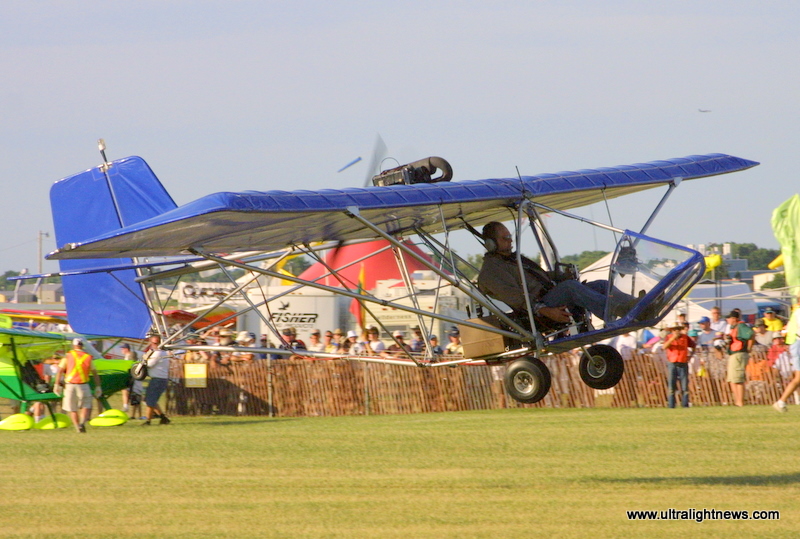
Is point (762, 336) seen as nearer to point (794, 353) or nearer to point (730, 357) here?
point (730, 357)

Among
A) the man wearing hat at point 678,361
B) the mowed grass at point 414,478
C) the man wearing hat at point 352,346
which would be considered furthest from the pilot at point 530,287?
the man wearing hat at point 352,346

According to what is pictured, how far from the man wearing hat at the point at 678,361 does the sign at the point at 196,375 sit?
9491mm

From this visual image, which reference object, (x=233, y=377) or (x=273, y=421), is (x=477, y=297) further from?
(x=233, y=377)

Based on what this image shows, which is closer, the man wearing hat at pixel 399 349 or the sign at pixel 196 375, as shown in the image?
the man wearing hat at pixel 399 349

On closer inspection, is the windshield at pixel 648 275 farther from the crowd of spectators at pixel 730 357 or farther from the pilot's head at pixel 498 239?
the crowd of spectators at pixel 730 357

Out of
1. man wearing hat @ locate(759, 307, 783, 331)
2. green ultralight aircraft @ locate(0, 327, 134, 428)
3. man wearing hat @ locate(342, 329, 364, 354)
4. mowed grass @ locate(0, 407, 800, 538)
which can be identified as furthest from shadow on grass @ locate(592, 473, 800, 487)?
green ultralight aircraft @ locate(0, 327, 134, 428)

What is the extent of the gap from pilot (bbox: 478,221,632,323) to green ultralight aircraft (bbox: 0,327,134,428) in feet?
33.8

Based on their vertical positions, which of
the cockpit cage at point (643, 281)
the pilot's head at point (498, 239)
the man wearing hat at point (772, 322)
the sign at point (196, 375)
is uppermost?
the pilot's head at point (498, 239)

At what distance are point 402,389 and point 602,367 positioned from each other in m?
9.44

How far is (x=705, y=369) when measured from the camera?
18.4 meters

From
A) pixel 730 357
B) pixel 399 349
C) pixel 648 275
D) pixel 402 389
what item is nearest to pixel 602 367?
pixel 648 275

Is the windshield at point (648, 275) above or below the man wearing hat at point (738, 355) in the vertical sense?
above

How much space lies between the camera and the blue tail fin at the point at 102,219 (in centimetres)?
1442

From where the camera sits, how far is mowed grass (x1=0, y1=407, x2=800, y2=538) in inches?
345
